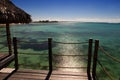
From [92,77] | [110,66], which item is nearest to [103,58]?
[110,66]

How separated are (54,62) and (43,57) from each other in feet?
6.26

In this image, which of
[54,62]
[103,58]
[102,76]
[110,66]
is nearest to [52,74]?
[102,76]

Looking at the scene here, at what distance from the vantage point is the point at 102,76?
991 cm

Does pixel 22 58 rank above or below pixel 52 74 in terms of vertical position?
below

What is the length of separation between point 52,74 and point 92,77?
4.69 feet

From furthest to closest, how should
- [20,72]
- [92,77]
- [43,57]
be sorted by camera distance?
1. [43,57]
2. [20,72]
3. [92,77]

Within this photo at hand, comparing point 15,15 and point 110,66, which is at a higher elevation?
point 15,15

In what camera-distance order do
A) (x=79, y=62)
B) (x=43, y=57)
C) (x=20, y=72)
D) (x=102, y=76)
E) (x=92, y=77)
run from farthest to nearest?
(x=43, y=57) → (x=79, y=62) → (x=102, y=76) → (x=20, y=72) → (x=92, y=77)

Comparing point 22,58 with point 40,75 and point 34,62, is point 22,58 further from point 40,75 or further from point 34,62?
point 40,75

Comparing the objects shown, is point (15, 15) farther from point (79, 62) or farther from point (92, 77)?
point (79, 62)

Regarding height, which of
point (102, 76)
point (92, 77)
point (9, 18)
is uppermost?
point (9, 18)

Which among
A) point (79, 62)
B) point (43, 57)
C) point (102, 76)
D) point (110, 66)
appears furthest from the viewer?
point (43, 57)

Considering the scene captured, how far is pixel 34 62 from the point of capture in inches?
496

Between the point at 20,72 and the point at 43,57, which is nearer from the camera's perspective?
the point at 20,72
